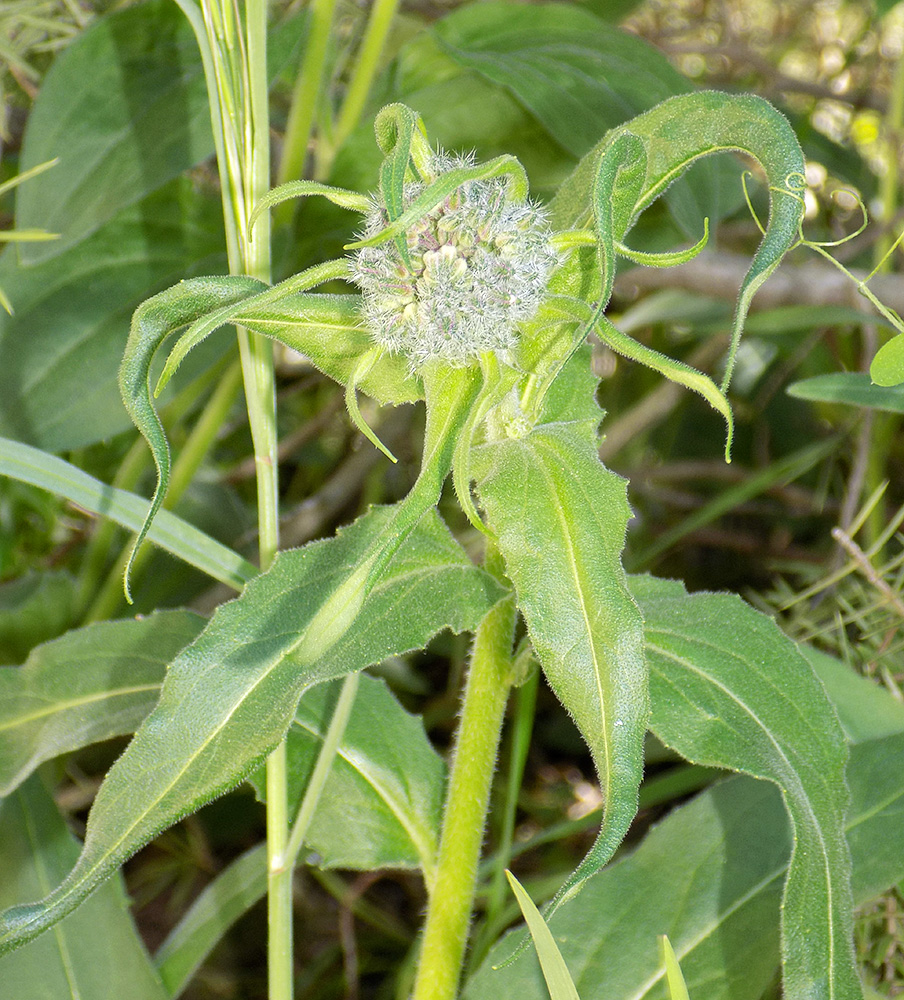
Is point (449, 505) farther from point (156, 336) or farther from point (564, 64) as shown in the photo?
point (156, 336)

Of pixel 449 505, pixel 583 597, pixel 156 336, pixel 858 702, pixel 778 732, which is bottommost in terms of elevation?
pixel 449 505

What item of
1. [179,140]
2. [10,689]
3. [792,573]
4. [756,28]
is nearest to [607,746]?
[10,689]

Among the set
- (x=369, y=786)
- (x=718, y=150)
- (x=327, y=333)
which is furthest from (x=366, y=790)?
(x=718, y=150)

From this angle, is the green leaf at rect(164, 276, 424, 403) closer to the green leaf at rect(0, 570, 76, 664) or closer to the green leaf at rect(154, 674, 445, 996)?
the green leaf at rect(154, 674, 445, 996)

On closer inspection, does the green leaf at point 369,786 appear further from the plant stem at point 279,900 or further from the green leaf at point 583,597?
the green leaf at point 583,597

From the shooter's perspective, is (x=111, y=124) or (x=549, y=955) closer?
(x=549, y=955)

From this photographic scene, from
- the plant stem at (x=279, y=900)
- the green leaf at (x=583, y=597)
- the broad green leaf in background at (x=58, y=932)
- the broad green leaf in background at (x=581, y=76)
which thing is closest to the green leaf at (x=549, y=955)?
the green leaf at (x=583, y=597)
